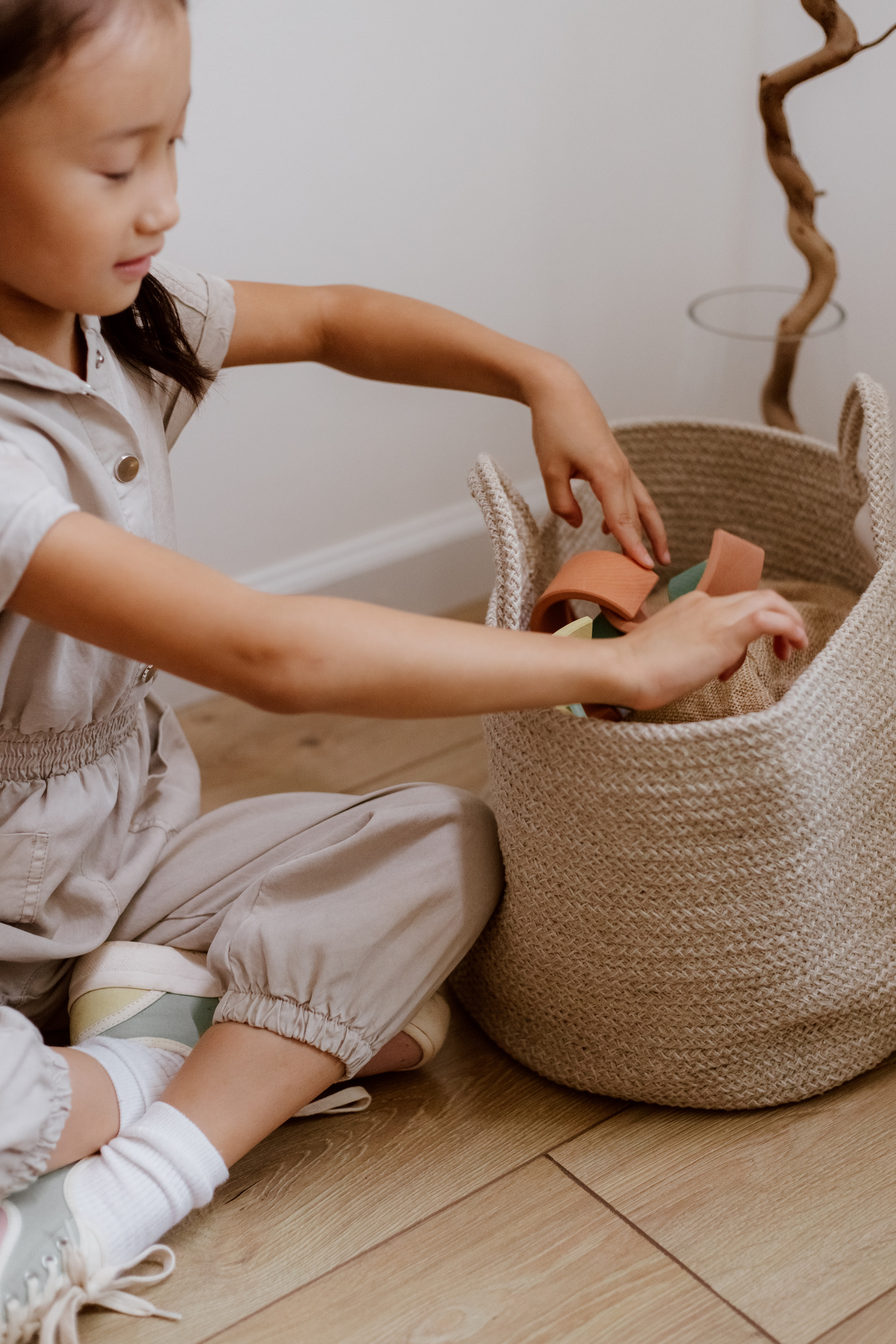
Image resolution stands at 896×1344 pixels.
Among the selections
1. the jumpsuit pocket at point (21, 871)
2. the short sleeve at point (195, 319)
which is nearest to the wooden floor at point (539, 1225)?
the jumpsuit pocket at point (21, 871)

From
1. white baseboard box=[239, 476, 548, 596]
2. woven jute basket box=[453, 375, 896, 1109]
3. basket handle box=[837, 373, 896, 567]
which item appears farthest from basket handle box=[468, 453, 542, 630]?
white baseboard box=[239, 476, 548, 596]

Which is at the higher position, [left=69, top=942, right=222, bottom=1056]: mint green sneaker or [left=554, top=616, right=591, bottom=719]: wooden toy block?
[left=554, top=616, right=591, bottom=719]: wooden toy block

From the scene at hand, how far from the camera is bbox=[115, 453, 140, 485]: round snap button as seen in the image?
29.3 inches

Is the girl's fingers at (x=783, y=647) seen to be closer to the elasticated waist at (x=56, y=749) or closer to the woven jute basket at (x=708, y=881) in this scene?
the woven jute basket at (x=708, y=881)

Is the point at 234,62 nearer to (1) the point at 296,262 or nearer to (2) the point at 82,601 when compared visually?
(1) the point at 296,262

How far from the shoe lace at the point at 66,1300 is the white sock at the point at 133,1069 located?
0.26 ft

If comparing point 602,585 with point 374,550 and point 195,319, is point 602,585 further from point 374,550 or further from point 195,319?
point 374,550

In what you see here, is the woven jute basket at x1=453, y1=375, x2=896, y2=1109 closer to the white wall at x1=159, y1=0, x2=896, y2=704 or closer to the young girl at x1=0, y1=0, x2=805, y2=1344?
the young girl at x1=0, y1=0, x2=805, y2=1344

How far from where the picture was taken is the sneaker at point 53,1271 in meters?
0.66

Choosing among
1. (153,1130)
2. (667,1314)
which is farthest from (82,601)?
(667,1314)

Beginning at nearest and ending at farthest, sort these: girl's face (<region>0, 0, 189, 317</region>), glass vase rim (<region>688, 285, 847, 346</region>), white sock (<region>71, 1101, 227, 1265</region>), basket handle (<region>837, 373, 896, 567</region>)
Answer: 1. girl's face (<region>0, 0, 189, 317</region>)
2. white sock (<region>71, 1101, 227, 1265</region>)
3. basket handle (<region>837, 373, 896, 567</region>)
4. glass vase rim (<region>688, 285, 847, 346</region>)

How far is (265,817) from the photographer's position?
2.89ft

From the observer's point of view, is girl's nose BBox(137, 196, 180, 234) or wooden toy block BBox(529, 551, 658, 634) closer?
girl's nose BBox(137, 196, 180, 234)

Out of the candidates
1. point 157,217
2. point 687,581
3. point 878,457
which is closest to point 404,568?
point 687,581
